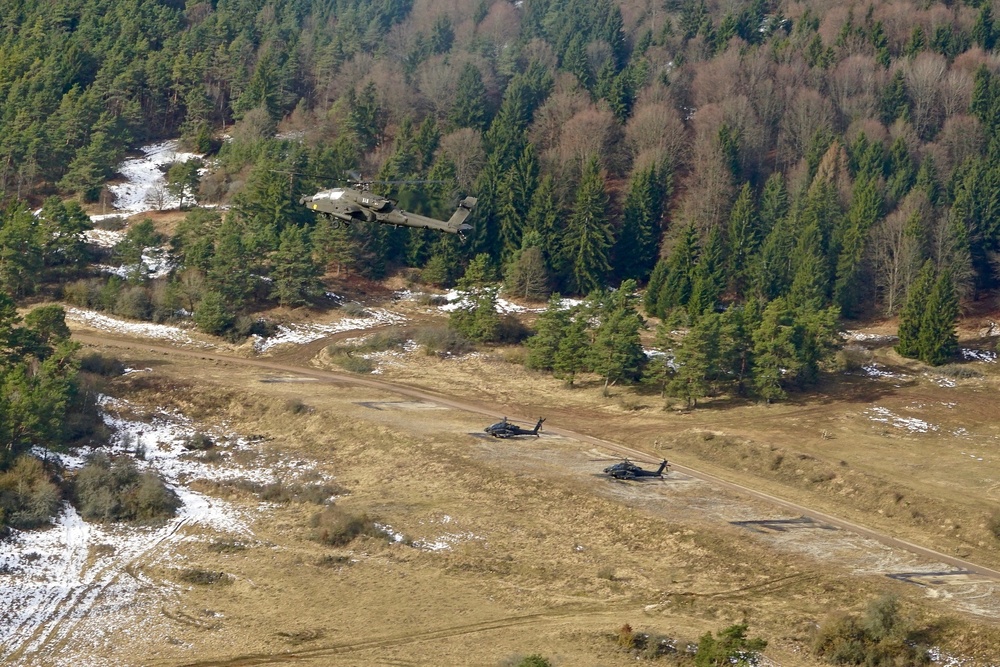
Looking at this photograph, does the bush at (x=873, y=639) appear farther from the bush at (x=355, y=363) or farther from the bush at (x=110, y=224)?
the bush at (x=110, y=224)

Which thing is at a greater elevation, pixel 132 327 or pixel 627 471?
pixel 627 471

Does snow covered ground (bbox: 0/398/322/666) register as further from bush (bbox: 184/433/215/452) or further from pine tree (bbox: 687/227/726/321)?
pine tree (bbox: 687/227/726/321)

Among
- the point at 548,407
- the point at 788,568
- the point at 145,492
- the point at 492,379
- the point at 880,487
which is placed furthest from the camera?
the point at 492,379

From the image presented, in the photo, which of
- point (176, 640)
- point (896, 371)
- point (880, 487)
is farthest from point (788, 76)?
point (176, 640)

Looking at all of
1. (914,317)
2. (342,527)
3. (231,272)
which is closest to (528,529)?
(342,527)

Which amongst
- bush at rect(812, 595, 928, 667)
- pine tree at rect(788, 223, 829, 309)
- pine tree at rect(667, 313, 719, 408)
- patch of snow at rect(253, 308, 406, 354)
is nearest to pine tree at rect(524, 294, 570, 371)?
pine tree at rect(667, 313, 719, 408)

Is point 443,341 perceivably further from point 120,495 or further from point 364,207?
point 120,495

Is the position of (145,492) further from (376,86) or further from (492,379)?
(376,86)
